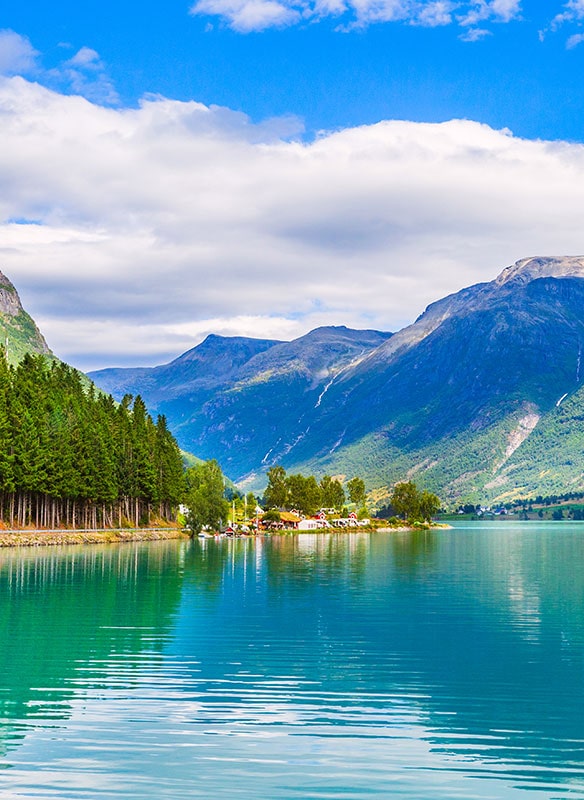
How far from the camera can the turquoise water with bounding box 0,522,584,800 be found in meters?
20.4

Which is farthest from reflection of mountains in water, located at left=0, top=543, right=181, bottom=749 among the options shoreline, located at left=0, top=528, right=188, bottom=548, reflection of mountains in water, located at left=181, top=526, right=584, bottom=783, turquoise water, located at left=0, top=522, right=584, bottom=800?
shoreline, located at left=0, top=528, right=188, bottom=548

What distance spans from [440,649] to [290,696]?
1112 cm

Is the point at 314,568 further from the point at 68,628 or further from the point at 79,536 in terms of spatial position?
the point at 79,536

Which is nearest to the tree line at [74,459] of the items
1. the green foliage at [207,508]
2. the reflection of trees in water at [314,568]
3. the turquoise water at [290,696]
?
the green foliage at [207,508]

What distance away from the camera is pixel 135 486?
549ft

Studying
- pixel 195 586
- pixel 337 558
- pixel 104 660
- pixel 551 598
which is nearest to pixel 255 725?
pixel 104 660

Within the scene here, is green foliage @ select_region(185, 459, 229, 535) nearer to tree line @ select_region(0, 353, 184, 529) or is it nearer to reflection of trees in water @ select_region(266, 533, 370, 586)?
tree line @ select_region(0, 353, 184, 529)

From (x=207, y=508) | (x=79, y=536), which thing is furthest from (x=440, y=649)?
(x=207, y=508)

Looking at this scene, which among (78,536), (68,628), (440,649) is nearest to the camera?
(440,649)

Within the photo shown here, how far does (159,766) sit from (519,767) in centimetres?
822

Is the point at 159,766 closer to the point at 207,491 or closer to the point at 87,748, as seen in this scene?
the point at 87,748

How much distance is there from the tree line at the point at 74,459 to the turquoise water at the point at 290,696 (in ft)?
249

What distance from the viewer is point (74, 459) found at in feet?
485

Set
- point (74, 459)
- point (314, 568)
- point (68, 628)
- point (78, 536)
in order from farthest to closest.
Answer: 1. point (74, 459)
2. point (78, 536)
3. point (314, 568)
4. point (68, 628)
